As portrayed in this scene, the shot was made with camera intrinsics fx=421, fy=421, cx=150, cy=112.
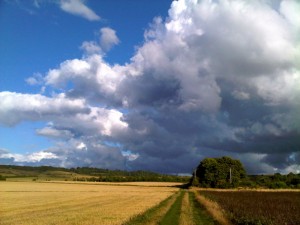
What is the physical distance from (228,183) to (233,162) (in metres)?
12.2

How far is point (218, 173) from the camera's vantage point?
13475 cm

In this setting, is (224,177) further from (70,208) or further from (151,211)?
(151,211)

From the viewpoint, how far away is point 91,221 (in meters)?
28.9

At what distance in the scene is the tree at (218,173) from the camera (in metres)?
133

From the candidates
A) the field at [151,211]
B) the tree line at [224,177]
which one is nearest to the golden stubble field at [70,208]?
the field at [151,211]

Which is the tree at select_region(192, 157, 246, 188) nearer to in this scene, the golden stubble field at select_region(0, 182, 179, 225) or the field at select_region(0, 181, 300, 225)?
the golden stubble field at select_region(0, 182, 179, 225)

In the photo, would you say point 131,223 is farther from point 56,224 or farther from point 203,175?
point 203,175

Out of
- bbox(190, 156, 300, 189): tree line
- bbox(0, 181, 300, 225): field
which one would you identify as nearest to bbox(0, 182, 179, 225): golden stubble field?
bbox(0, 181, 300, 225): field

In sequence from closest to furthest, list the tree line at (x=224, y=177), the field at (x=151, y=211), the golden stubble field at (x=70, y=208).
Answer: the field at (x=151, y=211), the golden stubble field at (x=70, y=208), the tree line at (x=224, y=177)

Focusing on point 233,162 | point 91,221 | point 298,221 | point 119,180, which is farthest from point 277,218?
point 119,180

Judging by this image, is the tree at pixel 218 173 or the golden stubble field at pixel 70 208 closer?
the golden stubble field at pixel 70 208

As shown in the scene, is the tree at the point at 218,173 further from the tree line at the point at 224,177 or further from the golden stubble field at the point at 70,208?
the golden stubble field at the point at 70,208

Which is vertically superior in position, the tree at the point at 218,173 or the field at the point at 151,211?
the tree at the point at 218,173

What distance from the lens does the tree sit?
133 metres
